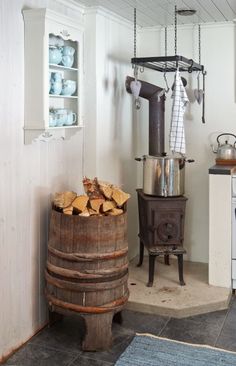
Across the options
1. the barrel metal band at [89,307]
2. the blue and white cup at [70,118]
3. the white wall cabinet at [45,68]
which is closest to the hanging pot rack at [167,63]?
the white wall cabinet at [45,68]

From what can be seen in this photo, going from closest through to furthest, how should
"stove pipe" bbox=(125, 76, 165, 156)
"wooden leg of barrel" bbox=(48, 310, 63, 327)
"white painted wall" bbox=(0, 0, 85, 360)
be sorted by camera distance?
"white painted wall" bbox=(0, 0, 85, 360) < "wooden leg of barrel" bbox=(48, 310, 63, 327) < "stove pipe" bbox=(125, 76, 165, 156)

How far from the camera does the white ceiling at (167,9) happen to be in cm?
319

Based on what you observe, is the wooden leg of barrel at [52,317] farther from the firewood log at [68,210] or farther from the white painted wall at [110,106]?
the white painted wall at [110,106]

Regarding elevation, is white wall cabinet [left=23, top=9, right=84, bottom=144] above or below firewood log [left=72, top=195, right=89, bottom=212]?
above

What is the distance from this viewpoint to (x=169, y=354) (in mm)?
2658

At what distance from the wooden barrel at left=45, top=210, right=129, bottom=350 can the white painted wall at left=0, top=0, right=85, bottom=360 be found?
17cm

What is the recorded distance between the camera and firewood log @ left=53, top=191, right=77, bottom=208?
2.76 m

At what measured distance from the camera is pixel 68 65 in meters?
2.89

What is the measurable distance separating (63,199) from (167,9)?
62.9 inches

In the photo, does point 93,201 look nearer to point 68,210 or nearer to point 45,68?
point 68,210

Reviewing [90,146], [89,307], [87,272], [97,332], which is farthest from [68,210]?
[90,146]

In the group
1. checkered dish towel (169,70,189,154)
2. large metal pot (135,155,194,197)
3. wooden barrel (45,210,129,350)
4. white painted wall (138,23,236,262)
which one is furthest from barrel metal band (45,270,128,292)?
white painted wall (138,23,236,262)

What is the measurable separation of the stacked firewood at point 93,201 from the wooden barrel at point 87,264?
0.07 m

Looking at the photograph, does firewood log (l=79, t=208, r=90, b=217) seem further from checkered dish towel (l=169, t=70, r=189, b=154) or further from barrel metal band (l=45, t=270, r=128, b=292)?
checkered dish towel (l=169, t=70, r=189, b=154)
